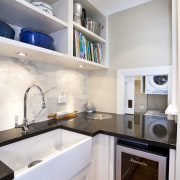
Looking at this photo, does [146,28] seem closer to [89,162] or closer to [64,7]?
[64,7]

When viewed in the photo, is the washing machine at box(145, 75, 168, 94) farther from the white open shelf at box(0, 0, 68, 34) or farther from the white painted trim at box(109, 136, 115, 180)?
the white open shelf at box(0, 0, 68, 34)

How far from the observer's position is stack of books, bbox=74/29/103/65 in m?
1.29

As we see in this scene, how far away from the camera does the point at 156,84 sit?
1469 millimetres

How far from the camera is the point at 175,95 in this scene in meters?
1.15

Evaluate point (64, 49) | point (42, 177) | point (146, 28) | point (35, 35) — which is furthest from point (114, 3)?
point (42, 177)

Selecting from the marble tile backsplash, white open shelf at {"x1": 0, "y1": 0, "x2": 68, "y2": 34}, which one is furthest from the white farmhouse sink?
white open shelf at {"x1": 0, "y1": 0, "x2": 68, "y2": 34}

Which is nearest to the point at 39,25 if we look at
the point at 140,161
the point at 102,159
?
the point at 102,159

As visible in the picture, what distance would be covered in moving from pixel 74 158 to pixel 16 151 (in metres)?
0.45

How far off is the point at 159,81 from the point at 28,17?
56.4 inches

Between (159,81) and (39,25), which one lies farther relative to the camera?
(159,81)

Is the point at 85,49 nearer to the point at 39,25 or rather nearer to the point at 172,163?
the point at 39,25

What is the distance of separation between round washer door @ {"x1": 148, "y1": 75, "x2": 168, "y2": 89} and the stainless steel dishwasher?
2.42ft

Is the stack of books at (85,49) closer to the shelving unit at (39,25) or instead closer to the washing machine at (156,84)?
the shelving unit at (39,25)

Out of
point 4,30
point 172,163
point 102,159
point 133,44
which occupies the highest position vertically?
point 133,44
